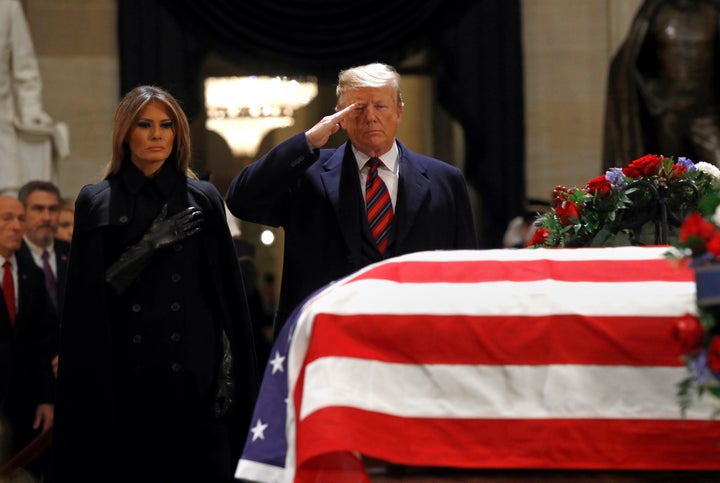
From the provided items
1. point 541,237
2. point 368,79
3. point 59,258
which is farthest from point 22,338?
point 541,237

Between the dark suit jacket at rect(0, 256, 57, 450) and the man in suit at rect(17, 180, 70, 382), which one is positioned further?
the man in suit at rect(17, 180, 70, 382)

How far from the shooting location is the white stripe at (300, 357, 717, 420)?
3076 mm

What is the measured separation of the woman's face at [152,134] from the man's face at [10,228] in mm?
2702

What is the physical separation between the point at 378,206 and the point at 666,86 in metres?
5.91

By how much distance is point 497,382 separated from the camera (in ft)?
10.2

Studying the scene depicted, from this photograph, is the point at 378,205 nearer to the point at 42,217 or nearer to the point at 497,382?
the point at 497,382

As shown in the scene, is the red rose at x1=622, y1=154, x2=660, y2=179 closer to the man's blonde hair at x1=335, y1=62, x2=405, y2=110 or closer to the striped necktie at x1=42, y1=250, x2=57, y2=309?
the man's blonde hair at x1=335, y1=62, x2=405, y2=110

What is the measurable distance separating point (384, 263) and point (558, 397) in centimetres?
55

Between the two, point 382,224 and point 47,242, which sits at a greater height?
point 382,224

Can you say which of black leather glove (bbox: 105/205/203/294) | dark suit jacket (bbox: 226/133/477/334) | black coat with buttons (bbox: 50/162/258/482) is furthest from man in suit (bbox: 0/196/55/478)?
dark suit jacket (bbox: 226/133/477/334)

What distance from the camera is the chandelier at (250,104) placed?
36.0ft

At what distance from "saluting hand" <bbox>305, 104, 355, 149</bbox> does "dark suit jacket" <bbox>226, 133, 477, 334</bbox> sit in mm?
26

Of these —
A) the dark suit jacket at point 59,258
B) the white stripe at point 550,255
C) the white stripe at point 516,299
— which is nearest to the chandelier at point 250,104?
the dark suit jacket at point 59,258

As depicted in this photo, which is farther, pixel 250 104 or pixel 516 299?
pixel 250 104
